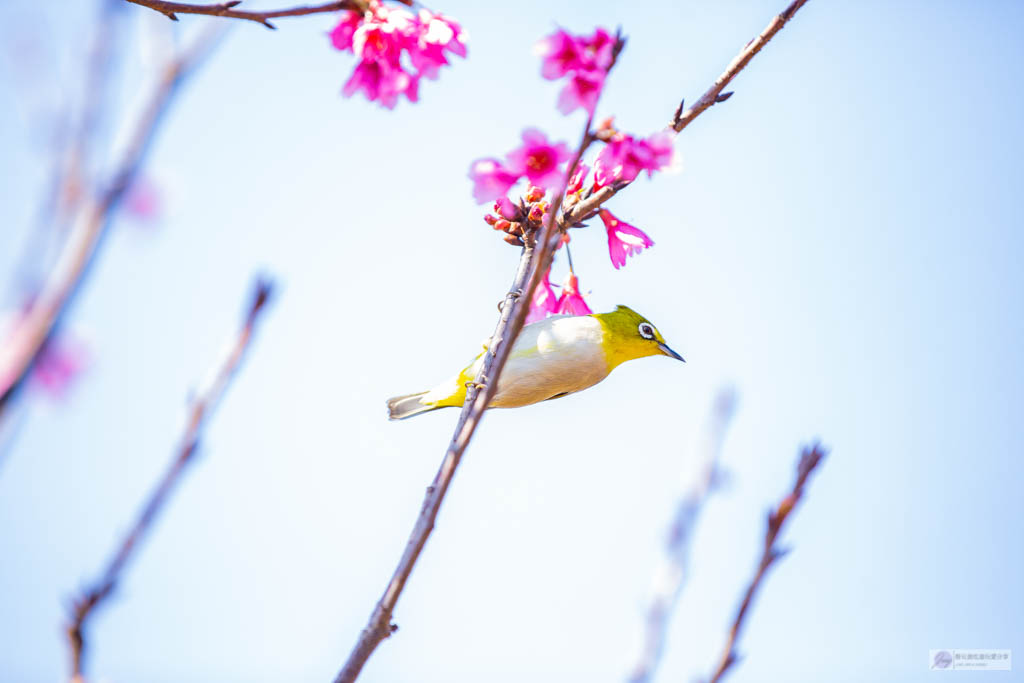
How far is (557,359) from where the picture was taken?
15.4 feet

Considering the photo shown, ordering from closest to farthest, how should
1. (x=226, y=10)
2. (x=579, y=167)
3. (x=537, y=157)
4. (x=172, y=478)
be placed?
(x=172, y=478), (x=226, y=10), (x=537, y=157), (x=579, y=167)

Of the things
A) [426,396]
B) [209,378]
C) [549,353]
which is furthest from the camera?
[426,396]

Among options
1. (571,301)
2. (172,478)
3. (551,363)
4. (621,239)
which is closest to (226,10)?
(172,478)

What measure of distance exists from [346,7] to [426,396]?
2975mm

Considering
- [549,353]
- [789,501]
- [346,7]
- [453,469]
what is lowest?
[789,501]

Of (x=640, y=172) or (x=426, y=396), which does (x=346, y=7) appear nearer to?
(x=640, y=172)

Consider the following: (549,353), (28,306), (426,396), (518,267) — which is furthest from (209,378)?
(426,396)

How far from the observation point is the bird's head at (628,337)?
16.6 feet

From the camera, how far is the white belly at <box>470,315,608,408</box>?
4645 millimetres

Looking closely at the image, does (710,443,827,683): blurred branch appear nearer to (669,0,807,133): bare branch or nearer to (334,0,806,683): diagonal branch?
(334,0,806,683): diagonal branch

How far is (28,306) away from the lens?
219 cm

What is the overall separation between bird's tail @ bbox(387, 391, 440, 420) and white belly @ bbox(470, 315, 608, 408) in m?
0.55

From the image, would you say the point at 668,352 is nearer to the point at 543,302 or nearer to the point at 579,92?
the point at 543,302

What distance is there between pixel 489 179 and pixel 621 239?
83 cm
